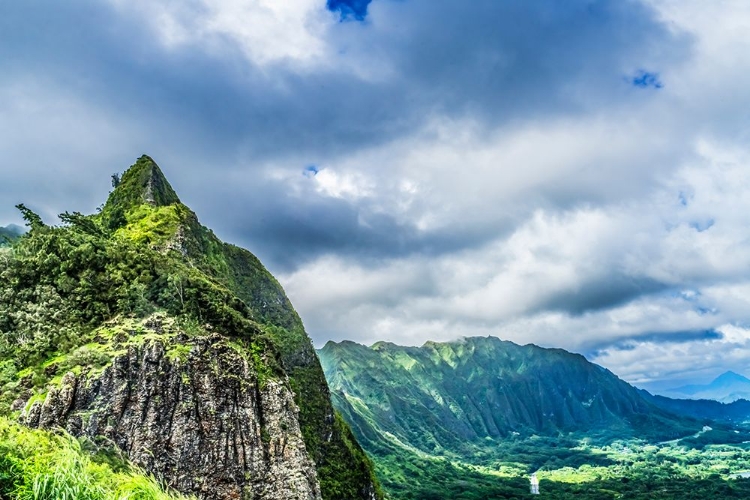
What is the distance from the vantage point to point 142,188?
241 feet

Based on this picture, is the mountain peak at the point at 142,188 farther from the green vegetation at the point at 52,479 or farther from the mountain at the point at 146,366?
the green vegetation at the point at 52,479

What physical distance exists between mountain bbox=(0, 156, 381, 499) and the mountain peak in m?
18.2

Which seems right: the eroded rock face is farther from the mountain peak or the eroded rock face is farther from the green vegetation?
the mountain peak

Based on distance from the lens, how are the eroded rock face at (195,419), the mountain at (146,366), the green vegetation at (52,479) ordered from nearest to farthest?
the green vegetation at (52,479)
the eroded rock face at (195,419)
the mountain at (146,366)

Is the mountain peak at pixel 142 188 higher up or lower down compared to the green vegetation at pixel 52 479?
higher up

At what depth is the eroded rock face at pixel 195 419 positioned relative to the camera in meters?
32.2

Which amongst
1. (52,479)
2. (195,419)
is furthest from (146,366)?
(52,479)

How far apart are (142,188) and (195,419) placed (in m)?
48.5

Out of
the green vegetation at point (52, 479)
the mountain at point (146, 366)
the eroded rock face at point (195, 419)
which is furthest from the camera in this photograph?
the mountain at point (146, 366)

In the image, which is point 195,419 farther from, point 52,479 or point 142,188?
point 142,188

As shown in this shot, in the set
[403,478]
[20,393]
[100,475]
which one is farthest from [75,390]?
[403,478]

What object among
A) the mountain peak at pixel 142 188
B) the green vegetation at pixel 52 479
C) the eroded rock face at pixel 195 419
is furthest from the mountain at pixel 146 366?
the green vegetation at pixel 52 479

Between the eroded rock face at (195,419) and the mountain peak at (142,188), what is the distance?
38399 millimetres

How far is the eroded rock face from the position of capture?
3222 centimetres
